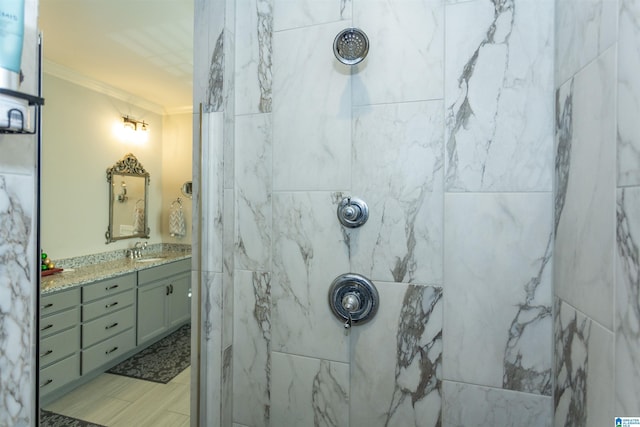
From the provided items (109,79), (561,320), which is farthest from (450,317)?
(109,79)

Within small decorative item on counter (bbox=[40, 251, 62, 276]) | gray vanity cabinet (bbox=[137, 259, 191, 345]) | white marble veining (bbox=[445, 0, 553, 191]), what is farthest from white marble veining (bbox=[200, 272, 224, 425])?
gray vanity cabinet (bbox=[137, 259, 191, 345])

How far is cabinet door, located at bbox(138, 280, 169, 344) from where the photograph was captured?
3.06m

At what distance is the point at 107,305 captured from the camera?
2.70 meters

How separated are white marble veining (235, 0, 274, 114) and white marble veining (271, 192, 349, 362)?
361 mm

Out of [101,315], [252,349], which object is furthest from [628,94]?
[101,315]

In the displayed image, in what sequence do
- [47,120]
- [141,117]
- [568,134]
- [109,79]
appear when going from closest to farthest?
[568,134] → [47,120] → [109,79] → [141,117]

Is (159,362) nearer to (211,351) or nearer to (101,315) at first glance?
(101,315)

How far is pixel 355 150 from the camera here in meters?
0.99

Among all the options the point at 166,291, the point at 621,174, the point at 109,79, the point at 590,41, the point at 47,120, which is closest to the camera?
the point at 621,174

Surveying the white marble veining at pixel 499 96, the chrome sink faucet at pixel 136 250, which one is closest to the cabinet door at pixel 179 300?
the chrome sink faucet at pixel 136 250

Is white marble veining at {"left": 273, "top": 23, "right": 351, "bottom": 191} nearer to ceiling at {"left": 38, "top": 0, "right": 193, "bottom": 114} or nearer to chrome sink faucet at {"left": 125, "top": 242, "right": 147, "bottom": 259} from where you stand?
ceiling at {"left": 38, "top": 0, "right": 193, "bottom": 114}

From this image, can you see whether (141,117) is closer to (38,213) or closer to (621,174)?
(38,213)

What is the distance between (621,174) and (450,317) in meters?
0.54

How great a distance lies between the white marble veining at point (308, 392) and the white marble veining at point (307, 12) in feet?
3.74
